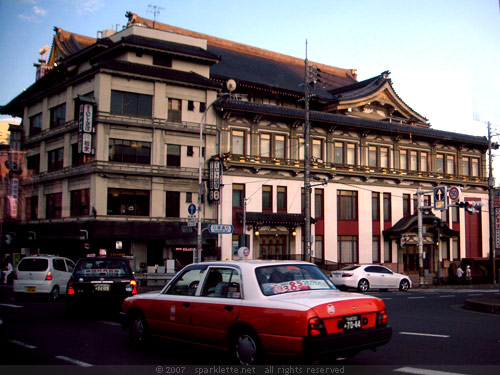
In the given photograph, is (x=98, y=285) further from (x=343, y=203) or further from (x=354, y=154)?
(x=354, y=154)

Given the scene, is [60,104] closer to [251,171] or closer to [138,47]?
[138,47]

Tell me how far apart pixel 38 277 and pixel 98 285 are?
786 cm

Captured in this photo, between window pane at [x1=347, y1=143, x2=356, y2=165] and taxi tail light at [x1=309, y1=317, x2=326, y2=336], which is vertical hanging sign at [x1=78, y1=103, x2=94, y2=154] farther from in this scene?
taxi tail light at [x1=309, y1=317, x2=326, y2=336]

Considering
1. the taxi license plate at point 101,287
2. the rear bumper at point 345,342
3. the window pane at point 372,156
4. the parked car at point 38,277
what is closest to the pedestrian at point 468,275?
the window pane at point 372,156

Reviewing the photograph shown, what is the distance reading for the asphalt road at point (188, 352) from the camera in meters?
8.16

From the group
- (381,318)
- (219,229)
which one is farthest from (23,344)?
(219,229)

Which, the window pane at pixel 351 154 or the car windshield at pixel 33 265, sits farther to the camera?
the window pane at pixel 351 154

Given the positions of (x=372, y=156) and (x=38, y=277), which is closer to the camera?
(x=38, y=277)

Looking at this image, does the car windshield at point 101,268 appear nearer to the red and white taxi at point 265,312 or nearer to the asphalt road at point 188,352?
the asphalt road at point 188,352

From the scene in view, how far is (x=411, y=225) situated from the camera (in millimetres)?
46312

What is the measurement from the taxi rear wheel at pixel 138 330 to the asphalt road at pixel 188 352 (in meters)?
0.16

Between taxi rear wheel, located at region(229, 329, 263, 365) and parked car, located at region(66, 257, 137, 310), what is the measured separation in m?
7.73

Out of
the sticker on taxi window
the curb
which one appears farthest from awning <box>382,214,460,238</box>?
the sticker on taxi window

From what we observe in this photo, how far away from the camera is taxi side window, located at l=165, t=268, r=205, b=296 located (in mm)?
9109
